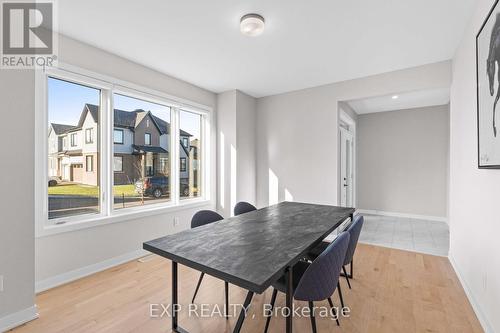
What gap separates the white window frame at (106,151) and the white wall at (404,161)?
4133 mm

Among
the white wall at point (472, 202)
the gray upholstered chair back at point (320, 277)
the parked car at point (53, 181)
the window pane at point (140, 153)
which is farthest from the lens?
the window pane at point (140, 153)

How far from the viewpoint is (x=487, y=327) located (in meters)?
1.74

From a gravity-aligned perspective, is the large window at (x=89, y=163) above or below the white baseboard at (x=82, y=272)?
above

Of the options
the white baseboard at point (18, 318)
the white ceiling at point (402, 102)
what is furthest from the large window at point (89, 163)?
the white ceiling at point (402, 102)

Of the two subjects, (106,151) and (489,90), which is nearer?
(489,90)

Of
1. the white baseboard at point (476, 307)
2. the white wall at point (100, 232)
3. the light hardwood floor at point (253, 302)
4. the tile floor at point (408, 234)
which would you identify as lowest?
the light hardwood floor at point (253, 302)

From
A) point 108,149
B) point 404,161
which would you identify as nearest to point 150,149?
point 108,149

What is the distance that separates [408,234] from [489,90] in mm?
3353

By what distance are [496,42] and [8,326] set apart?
3936mm

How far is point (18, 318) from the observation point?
1849 mm

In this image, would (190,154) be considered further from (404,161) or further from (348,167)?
(404,161)

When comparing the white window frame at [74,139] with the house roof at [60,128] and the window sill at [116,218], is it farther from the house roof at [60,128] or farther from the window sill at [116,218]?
the window sill at [116,218]

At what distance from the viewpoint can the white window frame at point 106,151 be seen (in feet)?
7.72

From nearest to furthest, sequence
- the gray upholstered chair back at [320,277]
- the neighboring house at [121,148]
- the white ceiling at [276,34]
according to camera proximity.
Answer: the gray upholstered chair back at [320,277] → the white ceiling at [276,34] → the neighboring house at [121,148]
